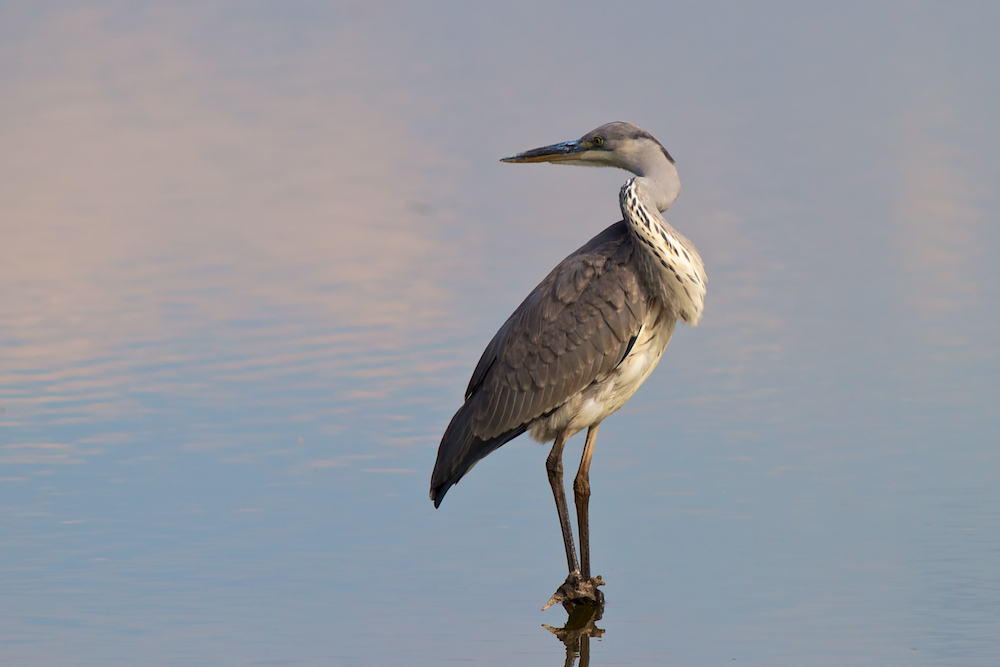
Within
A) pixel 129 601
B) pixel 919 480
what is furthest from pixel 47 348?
pixel 919 480

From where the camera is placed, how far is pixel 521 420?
614 cm

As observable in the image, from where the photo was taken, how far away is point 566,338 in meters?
6.09

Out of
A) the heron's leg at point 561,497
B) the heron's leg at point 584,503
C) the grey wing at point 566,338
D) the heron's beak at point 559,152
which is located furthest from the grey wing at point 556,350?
the heron's beak at point 559,152

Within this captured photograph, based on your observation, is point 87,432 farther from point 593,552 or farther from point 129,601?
point 593,552

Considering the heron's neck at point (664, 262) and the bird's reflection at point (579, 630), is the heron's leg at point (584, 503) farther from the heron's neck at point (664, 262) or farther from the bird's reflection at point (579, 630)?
the heron's neck at point (664, 262)

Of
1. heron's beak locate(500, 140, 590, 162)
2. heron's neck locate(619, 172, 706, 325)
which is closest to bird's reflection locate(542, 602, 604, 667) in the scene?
heron's neck locate(619, 172, 706, 325)

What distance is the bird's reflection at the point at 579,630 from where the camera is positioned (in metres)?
5.39

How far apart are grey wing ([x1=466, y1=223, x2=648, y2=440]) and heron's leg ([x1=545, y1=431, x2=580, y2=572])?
0.58ft

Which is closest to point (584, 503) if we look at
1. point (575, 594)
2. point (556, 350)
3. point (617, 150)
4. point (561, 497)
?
point (561, 497)

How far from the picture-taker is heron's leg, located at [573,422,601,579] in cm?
607

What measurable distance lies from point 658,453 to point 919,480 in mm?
1293

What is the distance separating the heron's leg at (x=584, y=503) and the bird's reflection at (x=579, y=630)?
0.59 ft

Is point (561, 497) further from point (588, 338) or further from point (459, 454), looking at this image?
point (588, 338)

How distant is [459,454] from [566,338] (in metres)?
0.67
